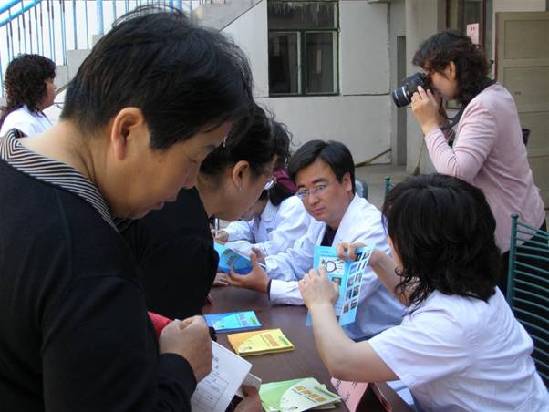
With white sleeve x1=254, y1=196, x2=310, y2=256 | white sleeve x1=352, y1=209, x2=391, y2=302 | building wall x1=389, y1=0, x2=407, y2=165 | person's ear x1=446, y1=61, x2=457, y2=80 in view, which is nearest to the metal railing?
building wall x1=389, y1=0, x2=407, y2=165

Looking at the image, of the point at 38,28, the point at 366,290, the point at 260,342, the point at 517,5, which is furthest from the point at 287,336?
the point at 517,5

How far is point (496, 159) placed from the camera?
8.13ft

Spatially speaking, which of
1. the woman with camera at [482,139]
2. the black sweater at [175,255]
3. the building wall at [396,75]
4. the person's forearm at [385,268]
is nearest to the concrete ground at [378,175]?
the building wall at [396,75]

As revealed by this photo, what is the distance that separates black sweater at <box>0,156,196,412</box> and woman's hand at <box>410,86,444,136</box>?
6.92 ft

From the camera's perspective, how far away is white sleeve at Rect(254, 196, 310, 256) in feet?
9.31

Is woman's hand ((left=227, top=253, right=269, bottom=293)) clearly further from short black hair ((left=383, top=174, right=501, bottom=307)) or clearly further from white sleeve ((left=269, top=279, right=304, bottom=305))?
short black hair ((left=383, top=174, right=501, bottom=307))

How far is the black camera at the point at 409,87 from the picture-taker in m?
2.75

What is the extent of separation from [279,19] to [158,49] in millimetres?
8825

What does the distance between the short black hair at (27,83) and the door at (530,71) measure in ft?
12.6

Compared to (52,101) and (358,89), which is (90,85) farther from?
(358,89)

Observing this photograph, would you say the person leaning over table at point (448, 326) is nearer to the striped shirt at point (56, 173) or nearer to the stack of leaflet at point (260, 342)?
the stack of leaflet at point (260, 342)

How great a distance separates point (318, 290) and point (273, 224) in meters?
1.44

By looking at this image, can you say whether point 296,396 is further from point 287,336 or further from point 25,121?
point 25,121

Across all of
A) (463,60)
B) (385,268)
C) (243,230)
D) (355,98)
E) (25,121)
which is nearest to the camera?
(385,268)
